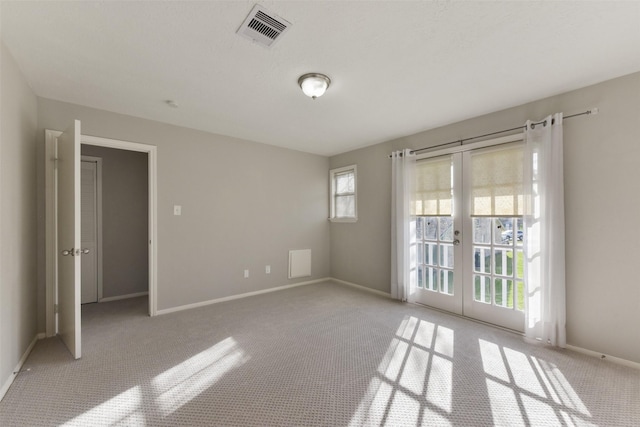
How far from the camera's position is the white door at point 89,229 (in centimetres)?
394

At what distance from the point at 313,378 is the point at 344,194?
3504mm

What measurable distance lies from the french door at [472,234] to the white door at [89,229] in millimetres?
4740

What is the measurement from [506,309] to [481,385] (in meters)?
1.37

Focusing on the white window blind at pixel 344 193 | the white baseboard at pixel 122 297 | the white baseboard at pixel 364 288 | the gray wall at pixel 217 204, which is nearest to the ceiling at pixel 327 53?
the gray wall at pixel 217 204

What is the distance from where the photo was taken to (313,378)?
6.77 ft

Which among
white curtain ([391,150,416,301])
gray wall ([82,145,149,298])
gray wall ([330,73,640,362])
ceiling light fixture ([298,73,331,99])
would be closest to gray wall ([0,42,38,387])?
gray wall ([82,145,149,298])

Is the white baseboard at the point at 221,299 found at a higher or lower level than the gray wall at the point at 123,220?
lower

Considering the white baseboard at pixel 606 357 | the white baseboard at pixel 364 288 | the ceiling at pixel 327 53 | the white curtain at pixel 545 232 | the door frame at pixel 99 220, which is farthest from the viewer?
the white baseboard at pixel 364 288

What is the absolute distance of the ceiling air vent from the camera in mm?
1640

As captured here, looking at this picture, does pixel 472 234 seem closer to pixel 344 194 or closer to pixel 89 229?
pixel 344 194

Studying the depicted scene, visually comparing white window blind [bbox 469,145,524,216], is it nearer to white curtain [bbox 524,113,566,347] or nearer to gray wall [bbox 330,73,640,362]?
white curtain [bbox 524,113,566,347]

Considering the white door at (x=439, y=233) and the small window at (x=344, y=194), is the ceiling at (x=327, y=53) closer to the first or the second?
the white door at (x=439, y=233)

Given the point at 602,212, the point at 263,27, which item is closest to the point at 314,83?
the point at 263,27

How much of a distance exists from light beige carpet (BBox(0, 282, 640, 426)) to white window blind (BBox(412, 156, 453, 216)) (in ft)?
4.69
